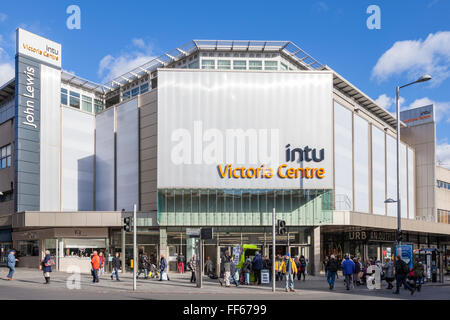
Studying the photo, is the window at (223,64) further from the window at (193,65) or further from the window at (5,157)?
the window at (5,157)

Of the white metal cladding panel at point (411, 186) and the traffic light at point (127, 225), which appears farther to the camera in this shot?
the white metal cladding panel at point (411, 186)

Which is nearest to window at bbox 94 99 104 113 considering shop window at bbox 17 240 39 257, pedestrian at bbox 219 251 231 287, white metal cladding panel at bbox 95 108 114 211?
white metal cladding panel at bbox 95 108 114 211

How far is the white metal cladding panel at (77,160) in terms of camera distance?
45156mm

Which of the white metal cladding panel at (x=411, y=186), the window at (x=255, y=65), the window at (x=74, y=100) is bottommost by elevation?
the white metal cladding panel at (x=411, y=186)

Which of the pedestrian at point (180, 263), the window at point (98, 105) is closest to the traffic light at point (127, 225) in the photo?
the pedestrian at point (180, 263)

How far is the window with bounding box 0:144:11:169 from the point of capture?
4716cm

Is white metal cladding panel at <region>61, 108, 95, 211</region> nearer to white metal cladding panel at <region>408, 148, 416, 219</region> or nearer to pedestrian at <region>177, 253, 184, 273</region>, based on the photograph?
pedestrian at <region>177, 253, 184, 273</region>

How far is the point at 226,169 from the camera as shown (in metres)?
36.5

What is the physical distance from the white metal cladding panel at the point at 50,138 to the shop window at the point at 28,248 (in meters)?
3.08

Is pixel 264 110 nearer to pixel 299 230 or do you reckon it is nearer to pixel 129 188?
pixel 299 230

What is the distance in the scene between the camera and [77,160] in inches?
1802

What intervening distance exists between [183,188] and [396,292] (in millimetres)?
18093

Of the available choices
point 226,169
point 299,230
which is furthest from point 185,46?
point 299,230

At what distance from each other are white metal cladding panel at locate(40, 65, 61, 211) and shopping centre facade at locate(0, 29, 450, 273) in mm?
91
